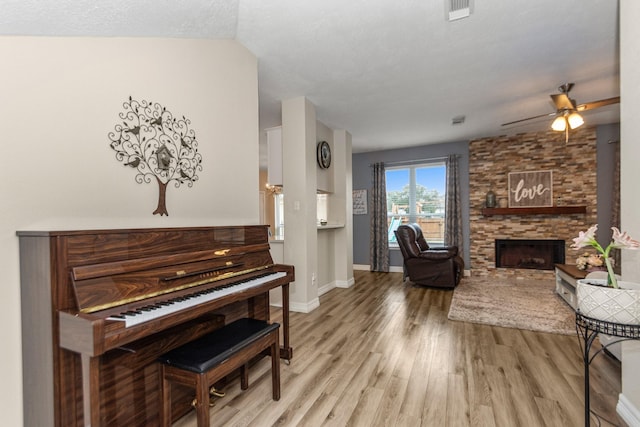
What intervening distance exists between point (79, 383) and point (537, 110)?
17.7 feet

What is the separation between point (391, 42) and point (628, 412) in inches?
111

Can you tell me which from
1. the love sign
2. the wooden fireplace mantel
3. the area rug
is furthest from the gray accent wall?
the area rug

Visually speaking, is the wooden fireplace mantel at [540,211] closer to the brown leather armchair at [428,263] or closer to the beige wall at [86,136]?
the brown leather armchair at [428,263]

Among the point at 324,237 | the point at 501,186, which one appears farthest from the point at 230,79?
the point at 501,186

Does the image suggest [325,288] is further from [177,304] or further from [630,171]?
[630,171]

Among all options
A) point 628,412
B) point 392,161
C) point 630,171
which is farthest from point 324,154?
point 628,412

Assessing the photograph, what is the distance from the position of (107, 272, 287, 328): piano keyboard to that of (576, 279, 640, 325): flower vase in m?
1.65

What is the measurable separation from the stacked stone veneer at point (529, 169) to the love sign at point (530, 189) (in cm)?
8

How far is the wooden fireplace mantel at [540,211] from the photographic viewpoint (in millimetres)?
4840

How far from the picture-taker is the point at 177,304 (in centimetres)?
136

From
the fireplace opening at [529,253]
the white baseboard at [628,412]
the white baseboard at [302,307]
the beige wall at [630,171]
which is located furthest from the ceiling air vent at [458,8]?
the fireplace opening at [529,253]

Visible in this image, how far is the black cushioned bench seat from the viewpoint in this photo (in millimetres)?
1334

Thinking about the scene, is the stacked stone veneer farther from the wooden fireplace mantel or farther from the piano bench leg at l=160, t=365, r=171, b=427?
the piano bench leg at l=160, t=365, r=171, b=427

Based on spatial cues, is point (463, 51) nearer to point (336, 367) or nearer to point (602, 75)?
point (602, 75)
